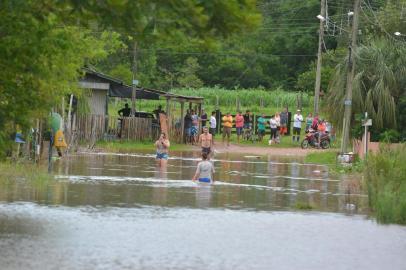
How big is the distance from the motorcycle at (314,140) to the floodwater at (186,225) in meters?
19.0

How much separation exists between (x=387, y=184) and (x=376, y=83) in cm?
2116

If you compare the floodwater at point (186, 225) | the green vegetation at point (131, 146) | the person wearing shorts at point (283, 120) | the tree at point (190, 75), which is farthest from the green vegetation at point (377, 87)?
the tree at point (190, 75)

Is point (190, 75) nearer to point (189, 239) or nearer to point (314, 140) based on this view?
point (314, 140)

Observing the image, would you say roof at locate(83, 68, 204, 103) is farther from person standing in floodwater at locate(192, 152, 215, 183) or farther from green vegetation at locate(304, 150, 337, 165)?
person standing in floodwater at locate(192, 152, 215, 183)

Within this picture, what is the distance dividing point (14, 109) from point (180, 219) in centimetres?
486

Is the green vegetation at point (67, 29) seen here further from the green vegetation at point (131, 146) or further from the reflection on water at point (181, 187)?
the green vegetation at point (131, 146)

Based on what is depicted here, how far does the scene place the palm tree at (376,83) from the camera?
40875mm

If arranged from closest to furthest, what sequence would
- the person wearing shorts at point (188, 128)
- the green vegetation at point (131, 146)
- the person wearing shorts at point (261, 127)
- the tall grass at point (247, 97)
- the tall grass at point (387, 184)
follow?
1. the tall grass at point (387, 184)
2. the green vegetation at point (131, 146)
3. the person wearing shorts at point (188, 128)
4. the person wearing shorts at point (261, 127)
5. the tall grass at point (247, 97)

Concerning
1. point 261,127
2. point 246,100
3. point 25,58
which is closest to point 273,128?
point 261,127

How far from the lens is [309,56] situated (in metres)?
89.0

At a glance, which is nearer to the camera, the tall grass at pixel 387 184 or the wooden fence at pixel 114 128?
the tall grass at pixel 387 184

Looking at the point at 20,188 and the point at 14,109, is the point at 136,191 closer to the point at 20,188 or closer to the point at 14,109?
the point at 20,188

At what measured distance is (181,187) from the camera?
25234 millimetres

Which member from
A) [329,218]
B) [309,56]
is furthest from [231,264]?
[309,56]
